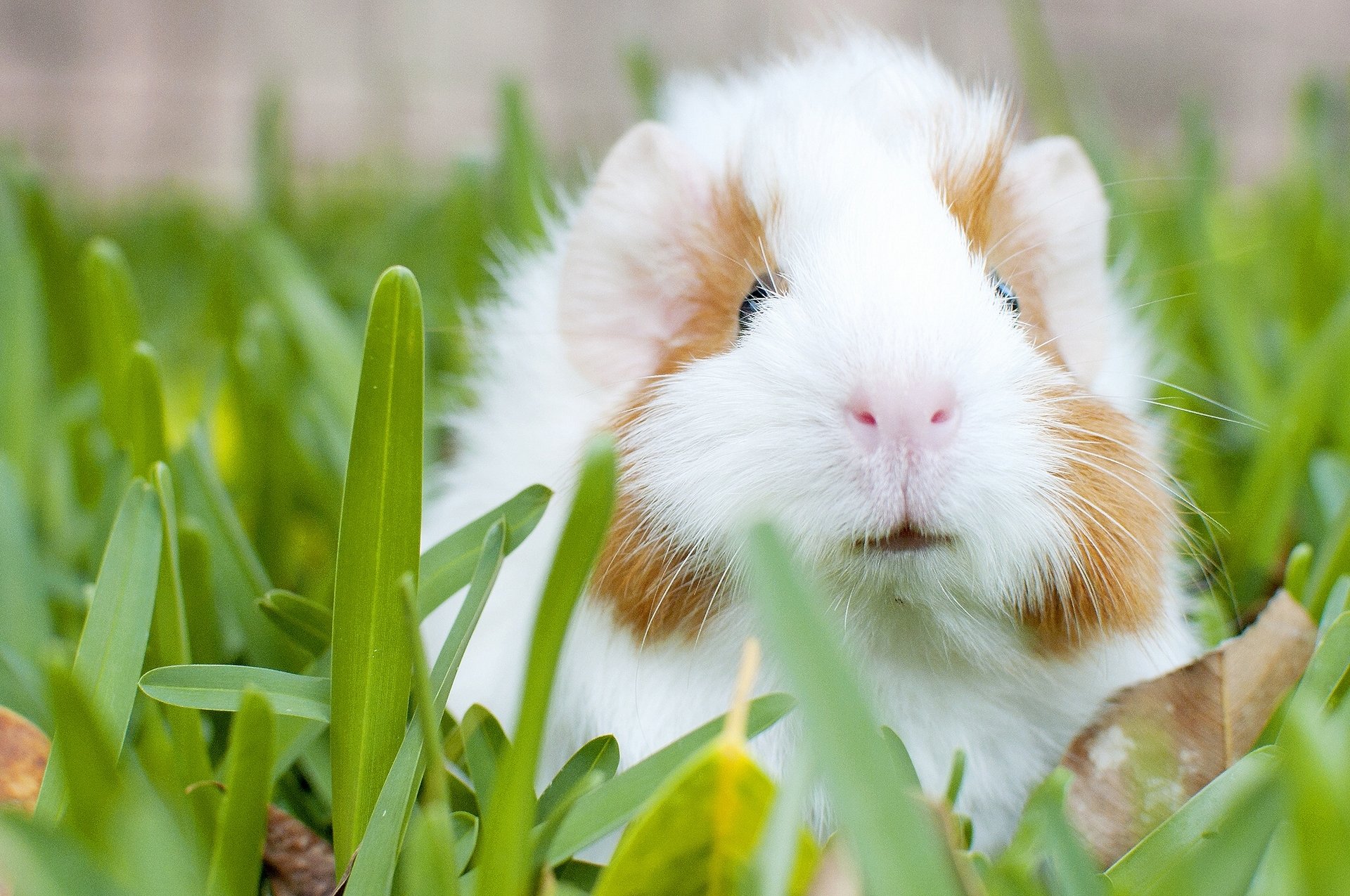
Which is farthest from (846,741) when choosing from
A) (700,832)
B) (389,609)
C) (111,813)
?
(111,813)

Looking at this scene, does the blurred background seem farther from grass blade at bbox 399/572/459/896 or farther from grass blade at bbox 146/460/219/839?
grass blade at bbox 399/572/459/896

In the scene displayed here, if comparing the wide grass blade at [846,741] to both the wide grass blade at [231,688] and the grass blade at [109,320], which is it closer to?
the wide grass blade at [231,688]

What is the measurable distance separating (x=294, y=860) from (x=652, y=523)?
0.55 metres

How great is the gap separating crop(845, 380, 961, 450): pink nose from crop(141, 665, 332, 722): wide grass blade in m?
0.66

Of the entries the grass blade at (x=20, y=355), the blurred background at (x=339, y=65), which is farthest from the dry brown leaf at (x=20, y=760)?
the blurred background at (x=339, y=65)

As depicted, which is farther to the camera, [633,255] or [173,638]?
[633,255]

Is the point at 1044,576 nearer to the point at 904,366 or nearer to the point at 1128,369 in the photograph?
the point at 904,366

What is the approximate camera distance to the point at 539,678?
1090mm

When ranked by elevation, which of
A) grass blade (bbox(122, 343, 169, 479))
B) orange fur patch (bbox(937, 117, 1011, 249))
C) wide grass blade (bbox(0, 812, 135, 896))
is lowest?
wide grass blade (bbox(0, 812, 135, 896))

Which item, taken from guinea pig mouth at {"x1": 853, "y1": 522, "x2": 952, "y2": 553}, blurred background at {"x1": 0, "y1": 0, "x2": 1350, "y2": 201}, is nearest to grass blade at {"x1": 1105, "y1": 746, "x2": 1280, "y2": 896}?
guinea pig mouth at {"x1": 853, "y1": 522, "x2": 952, "y2": 553}

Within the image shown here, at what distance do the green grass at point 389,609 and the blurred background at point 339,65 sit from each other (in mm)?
3970

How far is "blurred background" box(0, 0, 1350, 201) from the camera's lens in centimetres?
659

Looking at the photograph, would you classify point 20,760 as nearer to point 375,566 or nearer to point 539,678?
point 375,566

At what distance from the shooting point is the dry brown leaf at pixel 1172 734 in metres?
1.34
